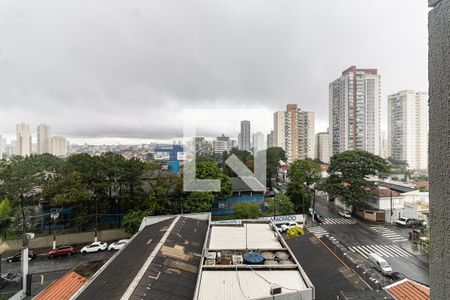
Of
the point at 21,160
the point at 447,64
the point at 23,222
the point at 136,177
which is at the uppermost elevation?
the point at 447,64

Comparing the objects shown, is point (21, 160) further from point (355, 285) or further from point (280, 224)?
point (355, 285)

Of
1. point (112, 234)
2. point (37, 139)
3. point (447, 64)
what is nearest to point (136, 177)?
point (112, 234)

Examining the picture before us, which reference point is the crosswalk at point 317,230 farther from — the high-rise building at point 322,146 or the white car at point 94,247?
the high-rise building at point 322,146

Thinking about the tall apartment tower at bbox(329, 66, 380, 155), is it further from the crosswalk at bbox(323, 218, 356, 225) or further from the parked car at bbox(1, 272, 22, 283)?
the parked car at bbox(1, 272, 22, 283)

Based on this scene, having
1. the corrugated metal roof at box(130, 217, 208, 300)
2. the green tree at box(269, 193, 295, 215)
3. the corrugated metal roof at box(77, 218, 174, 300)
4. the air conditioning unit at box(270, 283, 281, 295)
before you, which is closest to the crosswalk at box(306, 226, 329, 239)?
the green tree at box(269, 193, 295, 215)

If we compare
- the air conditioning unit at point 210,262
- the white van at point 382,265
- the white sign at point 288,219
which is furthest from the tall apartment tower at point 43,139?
the white van at point 382,265
